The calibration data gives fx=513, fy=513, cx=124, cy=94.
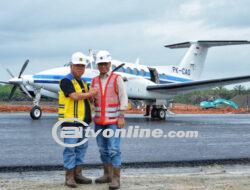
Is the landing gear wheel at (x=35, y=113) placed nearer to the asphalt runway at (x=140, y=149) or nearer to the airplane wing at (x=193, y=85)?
the airplane wing at (x=193, y=85)

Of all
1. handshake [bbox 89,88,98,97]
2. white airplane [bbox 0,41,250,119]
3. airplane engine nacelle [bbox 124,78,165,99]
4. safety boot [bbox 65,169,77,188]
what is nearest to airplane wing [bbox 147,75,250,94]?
white airplane [bbox 0,41,250,119]

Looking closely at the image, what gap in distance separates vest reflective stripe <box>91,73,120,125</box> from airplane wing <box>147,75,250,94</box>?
61.1 ft

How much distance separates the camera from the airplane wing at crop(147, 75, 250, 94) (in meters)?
25.6

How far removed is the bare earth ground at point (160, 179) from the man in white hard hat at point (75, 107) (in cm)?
27

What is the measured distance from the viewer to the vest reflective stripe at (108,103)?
293 inches

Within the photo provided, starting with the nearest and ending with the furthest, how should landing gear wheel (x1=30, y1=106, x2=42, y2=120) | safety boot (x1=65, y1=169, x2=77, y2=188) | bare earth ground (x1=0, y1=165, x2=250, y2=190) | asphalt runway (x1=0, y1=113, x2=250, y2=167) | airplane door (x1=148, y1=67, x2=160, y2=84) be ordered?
bare earth ground (x1=0, y1=165, x2=250, y2=190) < safety boot (x1=65, y1=169, x2=77, y2=188) < asphalt runway (x1=0, y1=113, x2=250, y2=167) < landing gear wheel (x1=30, y1=106, x2=42, y2=120) < airplane door (x1=148, y1=67, x2=160, y2=84)

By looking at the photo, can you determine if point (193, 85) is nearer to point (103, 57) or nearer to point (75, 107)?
point (103, 57)

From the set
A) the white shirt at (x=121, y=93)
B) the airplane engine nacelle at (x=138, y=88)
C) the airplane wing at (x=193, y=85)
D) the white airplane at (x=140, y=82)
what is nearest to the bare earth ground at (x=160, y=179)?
the white shirt at (x=121, y=93)

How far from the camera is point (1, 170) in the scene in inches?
334

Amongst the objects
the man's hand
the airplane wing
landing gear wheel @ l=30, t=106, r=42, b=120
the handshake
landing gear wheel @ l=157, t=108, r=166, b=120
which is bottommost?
landing gear wheel @ l=157, t=108, r=166, b=120

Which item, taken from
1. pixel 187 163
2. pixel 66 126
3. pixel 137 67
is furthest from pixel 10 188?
pixel 137 67

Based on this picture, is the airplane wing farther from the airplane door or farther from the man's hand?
the man's hand

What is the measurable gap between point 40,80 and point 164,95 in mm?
6846

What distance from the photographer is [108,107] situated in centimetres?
746
